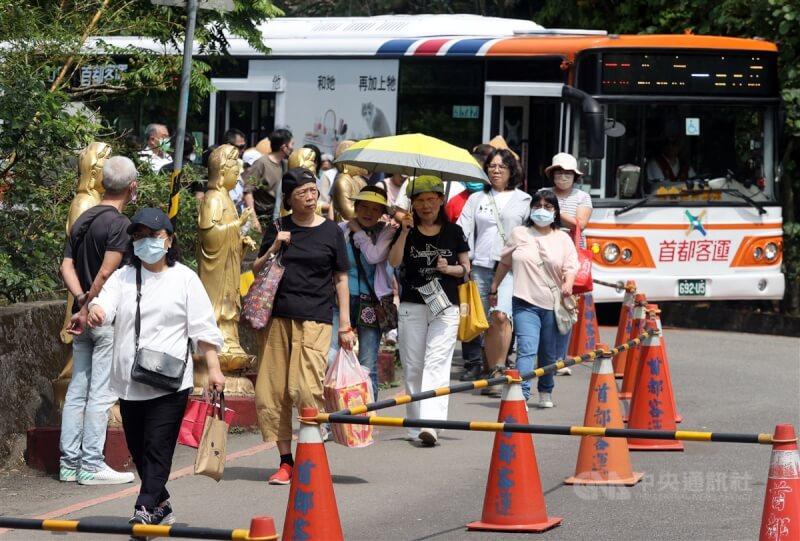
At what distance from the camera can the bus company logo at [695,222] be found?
17359mm

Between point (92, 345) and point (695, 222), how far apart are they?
9.85 metres

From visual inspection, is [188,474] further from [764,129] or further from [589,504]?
[764,129]

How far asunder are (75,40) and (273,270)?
3802mm

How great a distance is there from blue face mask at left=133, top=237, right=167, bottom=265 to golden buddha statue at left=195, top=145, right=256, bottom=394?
2.99 m

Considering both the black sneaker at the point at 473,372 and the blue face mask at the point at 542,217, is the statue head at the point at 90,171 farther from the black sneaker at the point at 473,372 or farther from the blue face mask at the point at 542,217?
the black sneaker at the point at 473,372

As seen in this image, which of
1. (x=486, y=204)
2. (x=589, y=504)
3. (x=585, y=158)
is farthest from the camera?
(x=585, y=158)

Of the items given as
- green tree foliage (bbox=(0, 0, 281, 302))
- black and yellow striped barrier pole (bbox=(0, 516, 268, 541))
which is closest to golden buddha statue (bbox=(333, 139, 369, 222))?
green tree foliage (bbox=(0, 0, 281, 302))

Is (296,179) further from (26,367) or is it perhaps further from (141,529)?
(141,529)

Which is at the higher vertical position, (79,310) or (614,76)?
(614,76)

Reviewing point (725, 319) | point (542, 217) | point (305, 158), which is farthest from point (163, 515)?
point (725, 319)

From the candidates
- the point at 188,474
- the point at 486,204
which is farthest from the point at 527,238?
the point at 188,474

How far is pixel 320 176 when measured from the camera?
56.5ft

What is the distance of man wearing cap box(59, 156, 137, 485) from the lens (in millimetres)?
8750

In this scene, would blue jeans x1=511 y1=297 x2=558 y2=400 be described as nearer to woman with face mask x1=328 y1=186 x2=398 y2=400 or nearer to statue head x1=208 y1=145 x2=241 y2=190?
woman with face mask x1=328 y1=186 x2=398 y2=400
